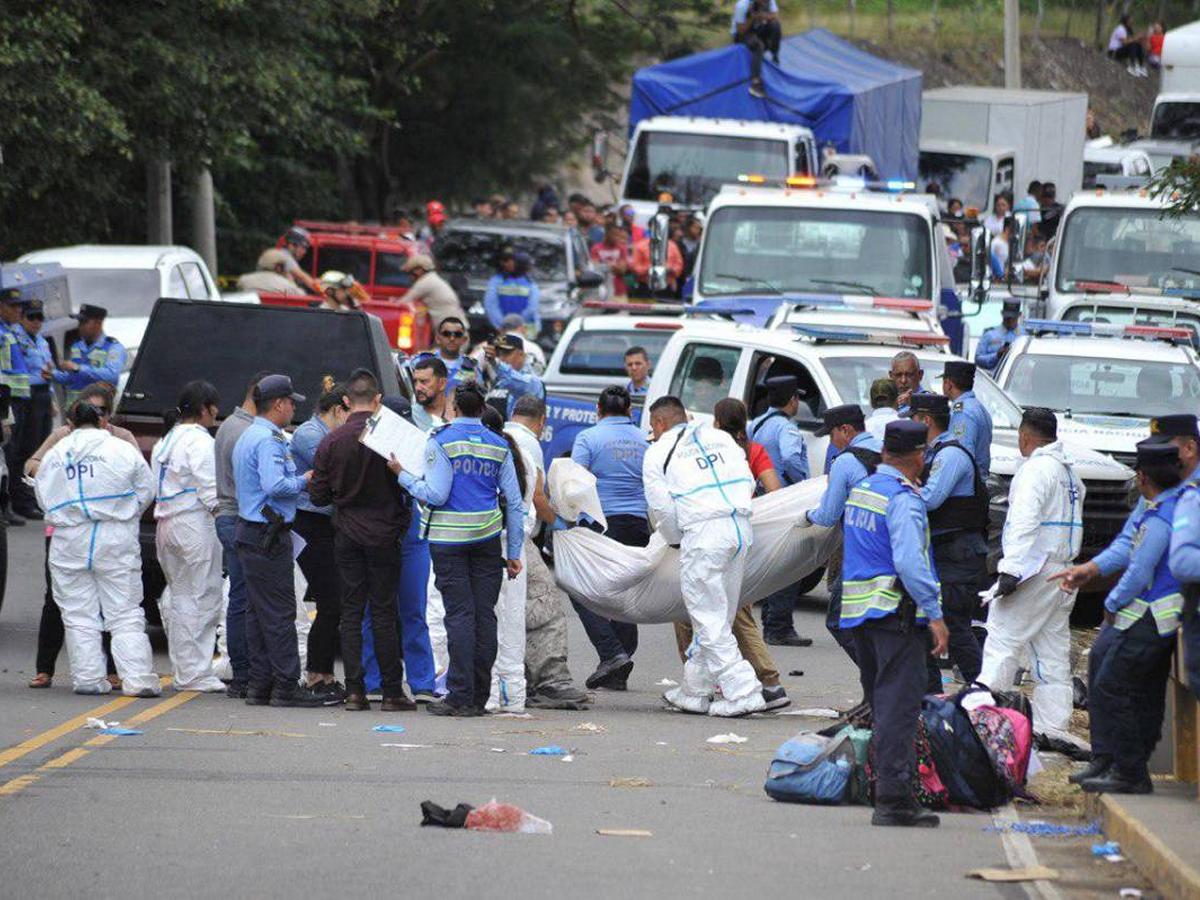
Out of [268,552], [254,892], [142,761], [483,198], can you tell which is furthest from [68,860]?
[483,198]

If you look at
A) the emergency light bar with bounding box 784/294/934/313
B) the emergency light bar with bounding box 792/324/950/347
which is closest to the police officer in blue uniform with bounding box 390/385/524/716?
the emergency light bar with bounding box 792/324/950/347

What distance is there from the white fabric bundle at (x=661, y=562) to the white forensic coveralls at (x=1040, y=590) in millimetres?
1614

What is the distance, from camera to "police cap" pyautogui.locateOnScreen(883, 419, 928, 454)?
9648 millimetres

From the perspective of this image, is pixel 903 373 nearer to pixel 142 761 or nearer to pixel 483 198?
pixel 142 761

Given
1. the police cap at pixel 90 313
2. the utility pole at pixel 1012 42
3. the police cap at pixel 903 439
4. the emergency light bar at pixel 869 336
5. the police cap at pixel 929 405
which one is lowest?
the emergency light bar at pixel 869 336

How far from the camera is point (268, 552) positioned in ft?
40.8

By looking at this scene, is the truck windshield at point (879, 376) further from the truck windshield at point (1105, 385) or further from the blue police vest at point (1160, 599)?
the blue police vest at point (1160, 599)

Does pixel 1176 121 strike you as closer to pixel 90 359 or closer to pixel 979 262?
pixel 979 262

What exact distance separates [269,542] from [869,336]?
7009mm

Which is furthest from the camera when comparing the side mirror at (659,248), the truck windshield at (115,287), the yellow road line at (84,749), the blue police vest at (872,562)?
the side mirror at (659,248)

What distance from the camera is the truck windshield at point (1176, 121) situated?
42344 millimetres

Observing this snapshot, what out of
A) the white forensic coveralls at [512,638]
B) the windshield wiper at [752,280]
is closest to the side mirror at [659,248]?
the windshield wiper at [752,280]

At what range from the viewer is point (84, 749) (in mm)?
10961

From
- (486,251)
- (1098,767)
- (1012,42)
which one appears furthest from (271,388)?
(1012,42)
